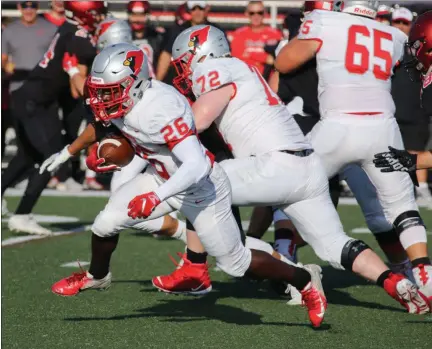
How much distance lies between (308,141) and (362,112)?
0.40 meters

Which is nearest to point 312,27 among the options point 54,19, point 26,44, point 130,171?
point 130,171

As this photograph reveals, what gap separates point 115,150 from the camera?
5.23 meters

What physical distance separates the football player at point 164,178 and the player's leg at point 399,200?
651 mm

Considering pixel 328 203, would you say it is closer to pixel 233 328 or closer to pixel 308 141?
pixel 308 141

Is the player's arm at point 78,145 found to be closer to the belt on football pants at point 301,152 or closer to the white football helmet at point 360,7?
the belt on football pants at point 301,152

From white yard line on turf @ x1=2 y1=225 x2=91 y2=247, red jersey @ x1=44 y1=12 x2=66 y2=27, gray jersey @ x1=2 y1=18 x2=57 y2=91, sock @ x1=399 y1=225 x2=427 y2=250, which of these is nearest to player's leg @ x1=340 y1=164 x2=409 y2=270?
sock @ x1=399 y1=225 x2=427 y2=250

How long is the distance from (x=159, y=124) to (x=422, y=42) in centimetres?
135

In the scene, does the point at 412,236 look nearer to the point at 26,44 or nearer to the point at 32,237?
the point at 32,237

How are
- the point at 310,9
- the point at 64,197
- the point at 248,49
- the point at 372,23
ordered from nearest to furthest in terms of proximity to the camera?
the point at 372,23 < the point at 310,9 < the point at 64,197 < the point at 248,49

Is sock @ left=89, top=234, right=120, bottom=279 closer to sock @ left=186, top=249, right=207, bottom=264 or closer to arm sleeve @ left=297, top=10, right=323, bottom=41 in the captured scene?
sock @ left=186, top=249, right=207, bottom=264

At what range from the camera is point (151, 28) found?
38.5 feet

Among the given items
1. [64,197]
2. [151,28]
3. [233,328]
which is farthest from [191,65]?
[151,28]

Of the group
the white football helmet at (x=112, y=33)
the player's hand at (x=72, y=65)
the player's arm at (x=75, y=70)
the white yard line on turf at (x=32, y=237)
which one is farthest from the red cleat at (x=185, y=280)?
the player's hand at (x=72, y=65)

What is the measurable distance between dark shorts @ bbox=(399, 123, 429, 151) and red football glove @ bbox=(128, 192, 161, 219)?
6275mm
